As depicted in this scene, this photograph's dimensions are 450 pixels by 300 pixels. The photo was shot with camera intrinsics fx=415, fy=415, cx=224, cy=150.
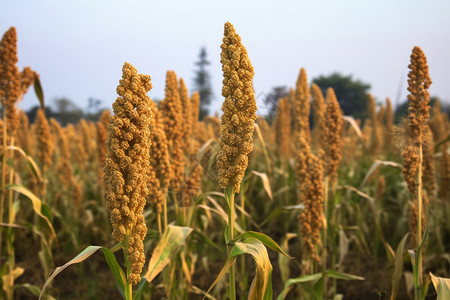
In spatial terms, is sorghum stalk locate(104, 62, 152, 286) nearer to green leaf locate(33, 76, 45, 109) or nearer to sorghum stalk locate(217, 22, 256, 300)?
sorghum stalk locate(217, 22, 256, 300)

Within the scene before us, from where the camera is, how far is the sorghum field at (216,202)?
1.99m

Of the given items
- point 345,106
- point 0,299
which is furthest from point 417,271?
point 345,106

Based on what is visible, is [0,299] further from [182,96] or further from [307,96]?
[307,96]

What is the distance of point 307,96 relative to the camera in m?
5.40

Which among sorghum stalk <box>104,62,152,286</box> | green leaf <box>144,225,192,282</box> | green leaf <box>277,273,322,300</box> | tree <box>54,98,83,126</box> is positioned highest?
tree <box>54,98,83,126</box>

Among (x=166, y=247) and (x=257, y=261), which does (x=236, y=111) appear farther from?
(x=166, y=247)

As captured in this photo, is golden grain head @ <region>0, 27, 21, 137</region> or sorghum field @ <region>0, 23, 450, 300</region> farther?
golden grain head @ <region>0, 27, 21, 137</region>

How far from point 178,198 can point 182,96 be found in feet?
3.71

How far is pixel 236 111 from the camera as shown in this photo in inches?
81.7

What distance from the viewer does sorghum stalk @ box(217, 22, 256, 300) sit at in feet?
6.78

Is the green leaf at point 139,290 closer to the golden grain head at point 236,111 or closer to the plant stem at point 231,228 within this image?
the plant stem at point 231,228

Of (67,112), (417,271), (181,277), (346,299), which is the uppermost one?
(67,112)

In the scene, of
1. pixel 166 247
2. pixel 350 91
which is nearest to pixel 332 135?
pixel 166 247

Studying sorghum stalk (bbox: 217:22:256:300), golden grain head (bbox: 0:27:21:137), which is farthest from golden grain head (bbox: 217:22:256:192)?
golden grain head (bbox: 0:27:21:137)
